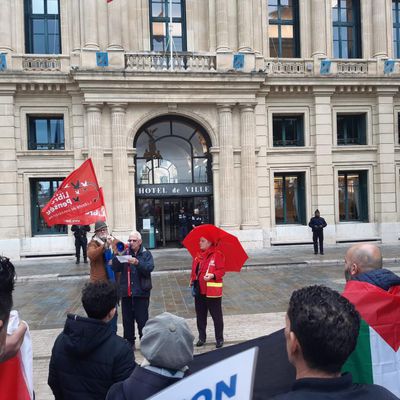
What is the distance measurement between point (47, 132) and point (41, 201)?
3522mm

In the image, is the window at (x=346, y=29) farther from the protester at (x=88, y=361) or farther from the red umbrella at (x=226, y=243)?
the protester at (x=88, y=361)

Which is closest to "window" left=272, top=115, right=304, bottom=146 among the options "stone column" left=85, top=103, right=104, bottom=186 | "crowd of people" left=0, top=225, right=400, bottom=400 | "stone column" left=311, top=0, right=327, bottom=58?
"stone column" left=311, top=0, right=327, bottom=58

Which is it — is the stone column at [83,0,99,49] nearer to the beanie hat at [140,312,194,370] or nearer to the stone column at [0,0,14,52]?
the stone column at [0,0,14,52]

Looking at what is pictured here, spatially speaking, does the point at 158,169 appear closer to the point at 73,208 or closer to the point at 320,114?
the point at 320,114

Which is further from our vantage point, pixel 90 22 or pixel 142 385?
pixel 90 22

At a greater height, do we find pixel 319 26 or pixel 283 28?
pixel 283 28

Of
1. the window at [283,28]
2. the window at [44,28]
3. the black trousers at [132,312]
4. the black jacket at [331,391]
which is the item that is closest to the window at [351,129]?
the window at [283,28]

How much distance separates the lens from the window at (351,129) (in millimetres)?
22781

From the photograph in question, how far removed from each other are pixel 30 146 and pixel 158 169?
652cm

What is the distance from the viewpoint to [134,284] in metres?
6.47

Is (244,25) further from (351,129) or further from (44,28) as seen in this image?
(44,28)

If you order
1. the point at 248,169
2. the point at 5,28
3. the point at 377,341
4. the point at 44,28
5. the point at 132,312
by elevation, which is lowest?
the point at 132,312

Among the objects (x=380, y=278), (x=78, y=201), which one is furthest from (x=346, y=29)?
(x=380, y=278)

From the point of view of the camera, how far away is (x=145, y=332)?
2260mm
